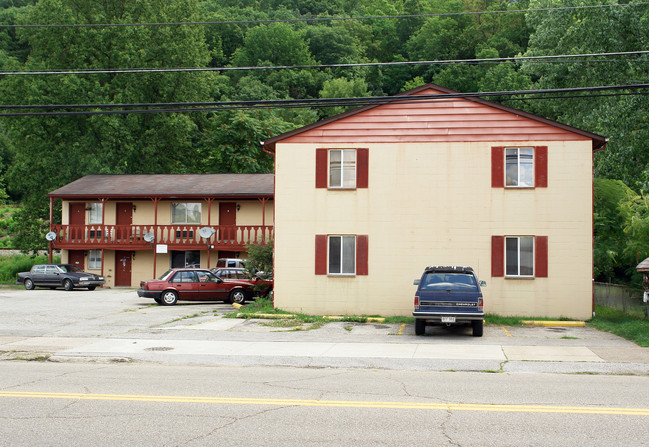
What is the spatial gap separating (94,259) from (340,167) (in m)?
25.5

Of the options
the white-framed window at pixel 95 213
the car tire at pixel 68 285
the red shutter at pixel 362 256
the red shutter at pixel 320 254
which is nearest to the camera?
the red shutter at pixel 362 256

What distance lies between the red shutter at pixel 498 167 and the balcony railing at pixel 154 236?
19.3 meters

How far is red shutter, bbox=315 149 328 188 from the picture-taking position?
73.6ft

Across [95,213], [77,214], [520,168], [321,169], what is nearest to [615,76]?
[520,168]

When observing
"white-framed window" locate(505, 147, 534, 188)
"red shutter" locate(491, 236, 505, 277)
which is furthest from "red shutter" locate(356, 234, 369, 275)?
"white-framed window" locate(505, 147, 534, 188)

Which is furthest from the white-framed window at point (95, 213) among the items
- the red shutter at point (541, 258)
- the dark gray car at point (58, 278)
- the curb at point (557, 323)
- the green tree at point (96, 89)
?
the curb at point (557, 323)

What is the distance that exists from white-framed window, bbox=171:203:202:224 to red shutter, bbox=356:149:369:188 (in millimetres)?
20839

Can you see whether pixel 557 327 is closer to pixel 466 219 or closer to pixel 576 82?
pixel 466 219

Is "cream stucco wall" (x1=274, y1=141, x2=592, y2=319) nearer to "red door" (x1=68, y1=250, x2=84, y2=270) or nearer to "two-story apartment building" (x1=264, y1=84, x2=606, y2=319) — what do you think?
"two-story apartment building" (x1=264, y1=84, x2=606, y2=319)

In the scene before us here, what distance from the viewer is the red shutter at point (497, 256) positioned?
70.3 ft

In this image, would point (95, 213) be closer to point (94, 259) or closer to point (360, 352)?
point (94, 259)

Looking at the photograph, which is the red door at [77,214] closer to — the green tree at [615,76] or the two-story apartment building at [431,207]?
the two-story apartment building at [431,207]

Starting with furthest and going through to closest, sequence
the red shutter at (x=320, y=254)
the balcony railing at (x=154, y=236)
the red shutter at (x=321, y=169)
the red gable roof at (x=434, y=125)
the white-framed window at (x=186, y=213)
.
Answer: the white-framed window at (x=186, y=213), the balcony railing at (x=154, y=236), the red shutter at (x=321, y=169), the red shutter at (x=320, y=254), the red gable roof at (x=434, y=125)

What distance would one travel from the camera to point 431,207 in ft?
72.0
